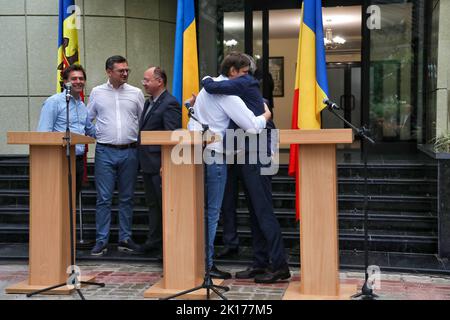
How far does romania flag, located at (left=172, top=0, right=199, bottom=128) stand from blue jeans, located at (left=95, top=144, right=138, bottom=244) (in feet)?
2.60

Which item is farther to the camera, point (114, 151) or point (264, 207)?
point (114, 151)

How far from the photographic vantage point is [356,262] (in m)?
6.27

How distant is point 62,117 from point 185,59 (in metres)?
1.62

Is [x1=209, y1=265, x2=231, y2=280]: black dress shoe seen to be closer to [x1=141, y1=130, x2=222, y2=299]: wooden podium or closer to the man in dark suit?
[x1=141, y1=130, x2=222, y2=299]: wooden podium

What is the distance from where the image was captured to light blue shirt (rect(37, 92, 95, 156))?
19.6 feet

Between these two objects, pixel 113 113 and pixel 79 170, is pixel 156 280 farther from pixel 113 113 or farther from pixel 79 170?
pixel 113 113

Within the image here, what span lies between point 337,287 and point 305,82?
95.1 inches

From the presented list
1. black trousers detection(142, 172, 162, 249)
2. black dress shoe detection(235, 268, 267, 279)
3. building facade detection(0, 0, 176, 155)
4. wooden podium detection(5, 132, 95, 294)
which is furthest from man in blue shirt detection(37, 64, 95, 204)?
building facade detection(0, 0, 176, 155)

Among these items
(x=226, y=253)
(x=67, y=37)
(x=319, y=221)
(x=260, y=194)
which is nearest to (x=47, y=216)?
(x=260, y=194)

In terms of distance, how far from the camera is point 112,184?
687 centimetres

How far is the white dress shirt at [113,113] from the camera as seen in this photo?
6.83 m

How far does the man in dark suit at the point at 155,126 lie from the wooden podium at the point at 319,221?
1712 mm

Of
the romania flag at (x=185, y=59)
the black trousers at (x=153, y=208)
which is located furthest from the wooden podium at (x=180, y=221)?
the romania flag at (x=185, y=59)

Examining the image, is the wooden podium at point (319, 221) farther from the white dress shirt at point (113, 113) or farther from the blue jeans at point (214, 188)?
the white dress shirt at point (113, 113)
